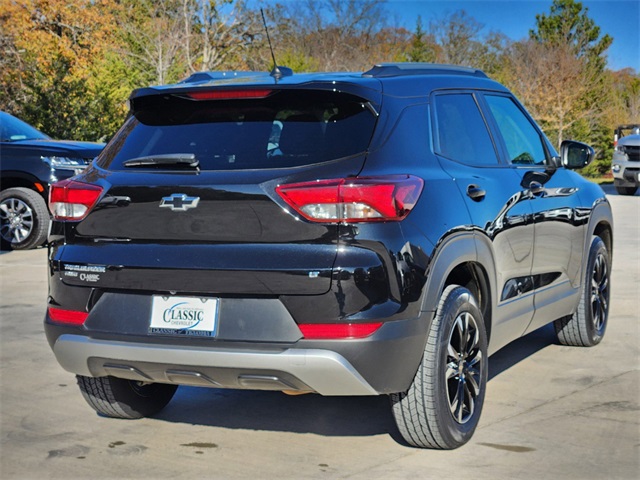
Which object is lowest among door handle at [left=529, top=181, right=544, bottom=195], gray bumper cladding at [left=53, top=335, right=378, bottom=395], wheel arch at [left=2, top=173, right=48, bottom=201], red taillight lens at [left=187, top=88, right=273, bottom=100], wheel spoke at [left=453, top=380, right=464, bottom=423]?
wheel spoke at [left=453, top=380, right=464, bottom=423]

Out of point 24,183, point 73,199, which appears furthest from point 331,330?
point 24,183

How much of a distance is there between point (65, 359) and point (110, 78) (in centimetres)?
2475

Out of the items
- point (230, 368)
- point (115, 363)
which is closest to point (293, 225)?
point (230, 368)

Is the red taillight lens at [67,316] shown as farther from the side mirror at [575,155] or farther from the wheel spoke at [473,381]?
the side mirror at [575,155]

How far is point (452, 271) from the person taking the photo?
4.61m

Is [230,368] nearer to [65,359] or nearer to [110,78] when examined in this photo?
[65,359]

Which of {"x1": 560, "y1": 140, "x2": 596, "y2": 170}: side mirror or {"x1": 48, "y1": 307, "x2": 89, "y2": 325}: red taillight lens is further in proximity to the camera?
{"x1": 560, "y1": 140, "x2": 596, "y2": 170}: side mirror

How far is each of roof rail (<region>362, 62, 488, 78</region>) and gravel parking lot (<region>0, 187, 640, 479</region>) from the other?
66.6 inches

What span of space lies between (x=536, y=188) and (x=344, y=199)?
1.99 m

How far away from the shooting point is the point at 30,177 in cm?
1234

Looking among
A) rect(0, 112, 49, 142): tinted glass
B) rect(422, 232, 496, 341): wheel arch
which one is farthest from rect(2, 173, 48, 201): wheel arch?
rect(422, 232, 496, 341): wheel arch

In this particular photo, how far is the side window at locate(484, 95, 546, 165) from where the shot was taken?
5.57 metres

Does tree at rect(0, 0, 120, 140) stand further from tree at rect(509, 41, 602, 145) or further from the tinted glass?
tree at rect(509, 41, 602, 145)

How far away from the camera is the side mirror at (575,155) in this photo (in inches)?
246
